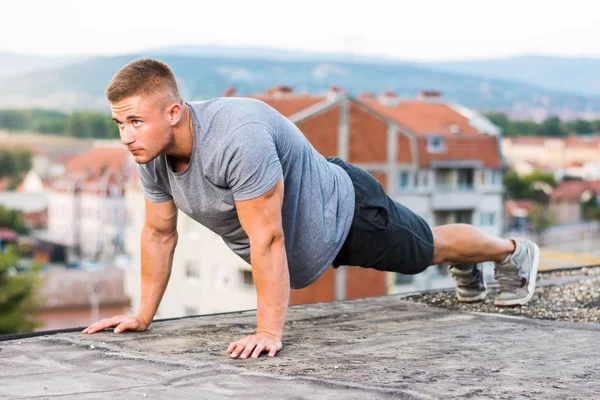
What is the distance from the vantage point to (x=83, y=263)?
261 feet

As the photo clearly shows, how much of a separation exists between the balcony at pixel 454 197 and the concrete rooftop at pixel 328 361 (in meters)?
35.5

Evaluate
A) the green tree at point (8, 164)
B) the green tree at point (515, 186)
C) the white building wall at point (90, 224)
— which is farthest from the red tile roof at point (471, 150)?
the green tree at point (8, 164)

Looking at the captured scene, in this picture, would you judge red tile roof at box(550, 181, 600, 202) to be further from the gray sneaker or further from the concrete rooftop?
the concrete rooftop

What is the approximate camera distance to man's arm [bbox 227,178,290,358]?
2.56 metres

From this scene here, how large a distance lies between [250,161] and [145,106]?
29cm

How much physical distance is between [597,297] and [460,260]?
0.74 m

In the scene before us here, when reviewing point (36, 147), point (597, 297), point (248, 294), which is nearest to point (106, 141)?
point (36, 147)

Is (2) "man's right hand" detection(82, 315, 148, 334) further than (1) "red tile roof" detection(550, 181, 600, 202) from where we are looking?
No

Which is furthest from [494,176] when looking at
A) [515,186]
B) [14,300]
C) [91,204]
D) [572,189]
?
[572,189]

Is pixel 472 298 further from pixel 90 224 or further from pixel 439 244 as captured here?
pixel 90 224

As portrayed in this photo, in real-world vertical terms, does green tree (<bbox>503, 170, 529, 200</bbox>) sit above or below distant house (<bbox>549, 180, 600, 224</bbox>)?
above

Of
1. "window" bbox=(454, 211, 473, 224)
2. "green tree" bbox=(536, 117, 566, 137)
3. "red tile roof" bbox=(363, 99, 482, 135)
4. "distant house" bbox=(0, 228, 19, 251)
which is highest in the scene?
"red tile roof" bbox=(363, 99, 482, 135)

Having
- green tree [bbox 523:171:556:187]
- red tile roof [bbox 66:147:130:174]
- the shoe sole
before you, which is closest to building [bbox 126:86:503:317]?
the shoe sole

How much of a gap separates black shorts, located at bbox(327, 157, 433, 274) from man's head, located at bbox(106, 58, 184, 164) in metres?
0.65
